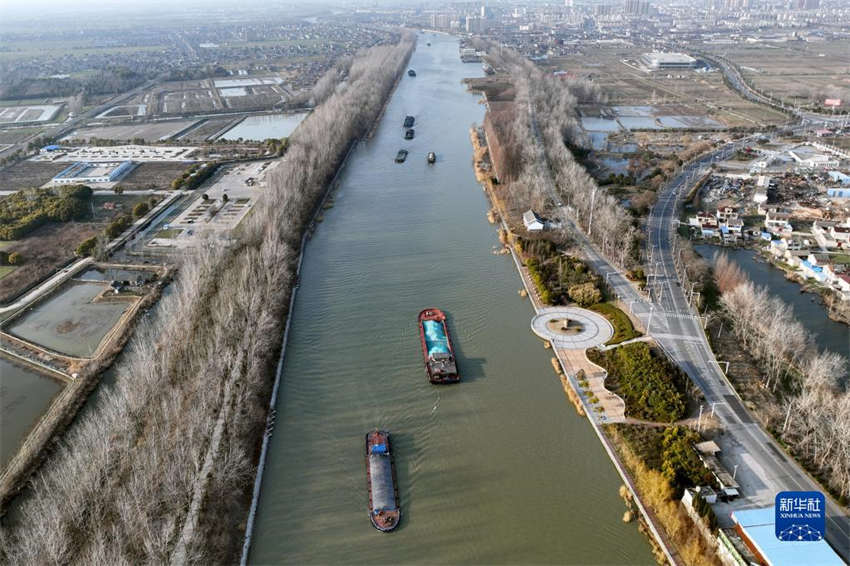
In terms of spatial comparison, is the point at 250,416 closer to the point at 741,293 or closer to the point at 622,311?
the point at 622,311

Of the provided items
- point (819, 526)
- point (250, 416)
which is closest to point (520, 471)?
point (819, 526)

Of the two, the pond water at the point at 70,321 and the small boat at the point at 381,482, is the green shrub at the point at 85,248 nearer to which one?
the pond water at the point at 70,321

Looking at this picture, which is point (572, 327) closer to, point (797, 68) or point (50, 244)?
point (50, 244)

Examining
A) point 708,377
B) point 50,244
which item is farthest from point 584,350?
point 50,244

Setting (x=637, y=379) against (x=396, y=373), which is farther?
(x=396, y=373)

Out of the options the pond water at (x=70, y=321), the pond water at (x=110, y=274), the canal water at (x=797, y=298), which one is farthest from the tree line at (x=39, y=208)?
the canal water at (x=797, y=298)

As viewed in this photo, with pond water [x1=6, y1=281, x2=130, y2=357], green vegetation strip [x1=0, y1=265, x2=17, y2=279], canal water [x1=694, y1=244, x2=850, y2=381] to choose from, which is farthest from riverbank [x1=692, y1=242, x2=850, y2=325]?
green vegetation strip [x1=0, y1=265, x2=17, y2=279]
